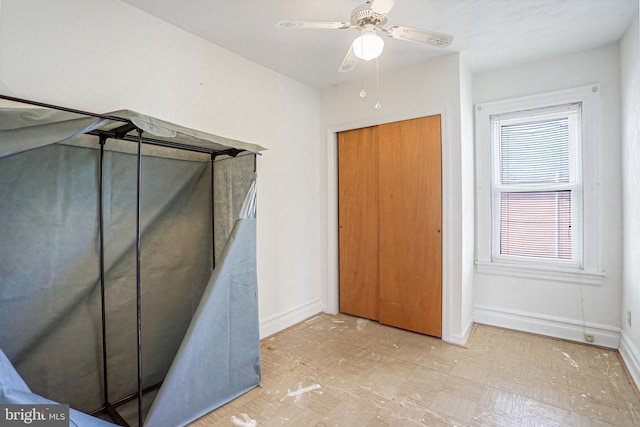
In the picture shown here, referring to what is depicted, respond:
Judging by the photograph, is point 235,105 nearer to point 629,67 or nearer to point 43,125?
point 43,125

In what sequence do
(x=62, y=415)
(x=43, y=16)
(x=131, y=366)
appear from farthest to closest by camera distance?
(x=131, y=366) < (x=43, y=16) < (x=62, y=415)

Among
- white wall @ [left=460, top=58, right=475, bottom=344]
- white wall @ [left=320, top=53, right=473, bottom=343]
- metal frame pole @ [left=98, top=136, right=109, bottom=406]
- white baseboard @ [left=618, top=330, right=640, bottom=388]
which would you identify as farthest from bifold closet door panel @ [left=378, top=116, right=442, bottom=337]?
metal frame pole @ [left=98, top=136, right=109, bottom=406]

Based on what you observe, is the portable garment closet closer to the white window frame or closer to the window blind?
the white window frame

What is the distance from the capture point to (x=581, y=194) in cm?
280

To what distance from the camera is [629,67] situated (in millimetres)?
2369

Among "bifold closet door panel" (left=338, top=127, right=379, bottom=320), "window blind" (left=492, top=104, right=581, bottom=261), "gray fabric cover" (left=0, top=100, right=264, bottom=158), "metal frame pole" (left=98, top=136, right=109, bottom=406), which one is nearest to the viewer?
"gray fabric cover" (left=0, top=100, right=264, bottom=158)

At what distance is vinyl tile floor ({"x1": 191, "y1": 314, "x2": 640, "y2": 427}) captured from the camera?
1.85 meters

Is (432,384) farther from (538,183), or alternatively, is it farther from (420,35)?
(420,35)

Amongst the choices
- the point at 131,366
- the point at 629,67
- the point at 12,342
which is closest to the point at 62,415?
the point at 12,342

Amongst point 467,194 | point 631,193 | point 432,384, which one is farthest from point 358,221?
point 631,193

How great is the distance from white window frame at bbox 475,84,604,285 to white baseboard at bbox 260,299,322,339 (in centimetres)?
184

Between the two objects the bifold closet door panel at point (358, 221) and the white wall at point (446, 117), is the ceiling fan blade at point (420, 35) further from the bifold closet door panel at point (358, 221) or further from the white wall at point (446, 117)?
the bifold closet door panel at point (358, 221)

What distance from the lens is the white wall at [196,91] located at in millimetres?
1711

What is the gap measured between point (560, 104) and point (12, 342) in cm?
433
